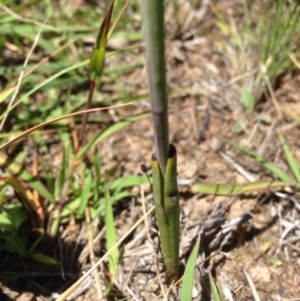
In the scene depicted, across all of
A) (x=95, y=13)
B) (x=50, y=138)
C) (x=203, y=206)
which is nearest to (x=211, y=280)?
(x=203, y=206)

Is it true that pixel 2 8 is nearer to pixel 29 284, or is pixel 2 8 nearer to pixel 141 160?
pixel 141 160

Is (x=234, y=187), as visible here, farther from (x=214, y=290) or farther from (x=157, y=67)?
(x=157, y=67)

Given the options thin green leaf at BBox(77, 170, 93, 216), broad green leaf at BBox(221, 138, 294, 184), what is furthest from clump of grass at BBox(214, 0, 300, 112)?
thin green leaf at BBox(77, 170, 93, 216)

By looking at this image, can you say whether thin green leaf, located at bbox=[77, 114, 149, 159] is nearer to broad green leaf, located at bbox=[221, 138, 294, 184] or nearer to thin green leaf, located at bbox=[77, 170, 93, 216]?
thin green leaf, located at bbox=[77, 170, 93, 216]

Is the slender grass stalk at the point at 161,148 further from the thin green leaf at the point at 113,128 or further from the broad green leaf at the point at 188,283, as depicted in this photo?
→ the thin green leaf at the point at 113,128

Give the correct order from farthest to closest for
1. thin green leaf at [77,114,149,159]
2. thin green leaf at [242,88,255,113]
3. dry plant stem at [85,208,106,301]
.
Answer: thin green leaf at [242,88,255,113]
thin green leaf at [77,114,149,159]
dry plant stem at [85,208,106,301]

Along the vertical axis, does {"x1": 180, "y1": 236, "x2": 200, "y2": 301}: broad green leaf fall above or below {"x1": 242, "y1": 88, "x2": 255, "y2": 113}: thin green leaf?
below

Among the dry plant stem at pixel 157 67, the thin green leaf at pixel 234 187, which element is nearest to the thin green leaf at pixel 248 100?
the thin green leaf at pixel 234 187
